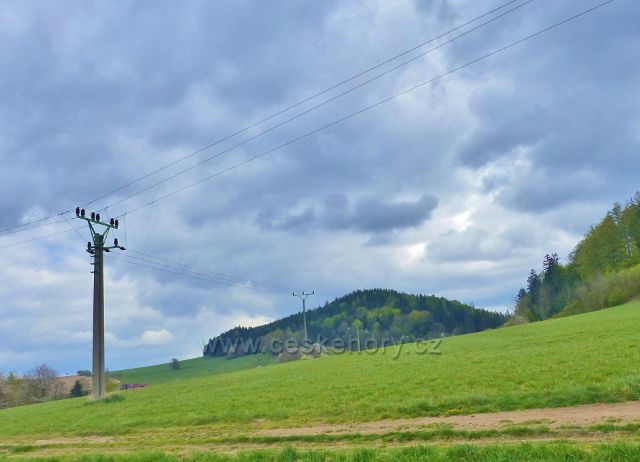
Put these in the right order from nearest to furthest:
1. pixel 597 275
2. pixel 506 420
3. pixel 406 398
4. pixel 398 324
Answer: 1. pixel 506 420
2. pixel 406 398
3. pixel 597 275
4. pixel 398 324

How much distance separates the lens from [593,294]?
11888 cm

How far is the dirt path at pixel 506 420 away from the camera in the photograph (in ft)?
51.4

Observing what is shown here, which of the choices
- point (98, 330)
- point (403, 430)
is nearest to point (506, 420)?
point (403, 430)

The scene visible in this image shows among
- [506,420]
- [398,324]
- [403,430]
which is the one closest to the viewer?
[506,420]

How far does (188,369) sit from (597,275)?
116718 millimetres

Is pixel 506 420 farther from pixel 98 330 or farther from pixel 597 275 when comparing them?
pixel 597 275

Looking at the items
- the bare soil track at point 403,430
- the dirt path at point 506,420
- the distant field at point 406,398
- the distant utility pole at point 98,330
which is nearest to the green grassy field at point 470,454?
the bare soil track at point 403,430

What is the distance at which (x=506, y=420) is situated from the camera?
17.0 meters

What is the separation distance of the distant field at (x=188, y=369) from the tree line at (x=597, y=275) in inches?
2848

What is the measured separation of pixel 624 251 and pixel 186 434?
136m

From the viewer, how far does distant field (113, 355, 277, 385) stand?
136 meters

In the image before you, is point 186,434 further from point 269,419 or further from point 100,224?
point 100,224

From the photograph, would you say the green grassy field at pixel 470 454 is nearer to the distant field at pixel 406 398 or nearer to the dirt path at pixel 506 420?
the dirt path at pixel 506 420

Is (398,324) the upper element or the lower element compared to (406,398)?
upper
